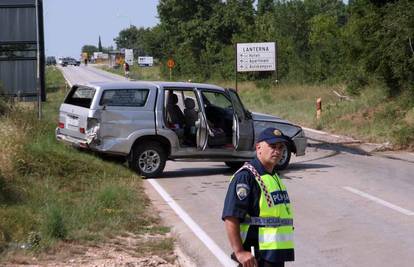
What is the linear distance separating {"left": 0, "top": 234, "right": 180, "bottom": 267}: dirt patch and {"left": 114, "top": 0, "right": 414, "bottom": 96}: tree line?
1544cm

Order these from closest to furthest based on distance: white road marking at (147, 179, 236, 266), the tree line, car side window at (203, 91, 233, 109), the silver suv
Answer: white road marking at (147, 179, 236, 266), the silver suv, car side window at (203, 91, 233, 109), the tree line

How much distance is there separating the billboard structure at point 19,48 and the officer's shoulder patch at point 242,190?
611 inches

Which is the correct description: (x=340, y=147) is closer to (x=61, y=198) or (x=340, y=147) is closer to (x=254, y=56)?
(x=61, y=198)

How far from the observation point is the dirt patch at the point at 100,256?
281 inches

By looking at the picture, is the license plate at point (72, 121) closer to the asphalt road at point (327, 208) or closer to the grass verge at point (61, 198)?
the grass verge at point (61, 198)

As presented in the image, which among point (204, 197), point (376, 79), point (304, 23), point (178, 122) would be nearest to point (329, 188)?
point (204, 197)

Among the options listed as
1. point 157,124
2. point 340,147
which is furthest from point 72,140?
point 340,147

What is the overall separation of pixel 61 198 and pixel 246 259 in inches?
257

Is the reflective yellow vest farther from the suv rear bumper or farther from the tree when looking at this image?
the tree

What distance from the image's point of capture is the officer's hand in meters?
4.16

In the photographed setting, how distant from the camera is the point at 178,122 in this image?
14.2 m

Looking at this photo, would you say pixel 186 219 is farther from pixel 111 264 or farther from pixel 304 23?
pixel 304 23

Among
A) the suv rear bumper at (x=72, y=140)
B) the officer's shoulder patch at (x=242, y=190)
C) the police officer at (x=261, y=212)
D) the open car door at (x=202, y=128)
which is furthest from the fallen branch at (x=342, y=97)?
the officer's shoulder patch at (x=242, y=190)

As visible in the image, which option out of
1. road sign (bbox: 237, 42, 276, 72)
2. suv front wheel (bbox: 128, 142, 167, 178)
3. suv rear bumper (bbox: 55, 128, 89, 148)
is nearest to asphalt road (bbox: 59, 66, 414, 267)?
suv front wheel (bbox: 128, 142, 167, 178)
